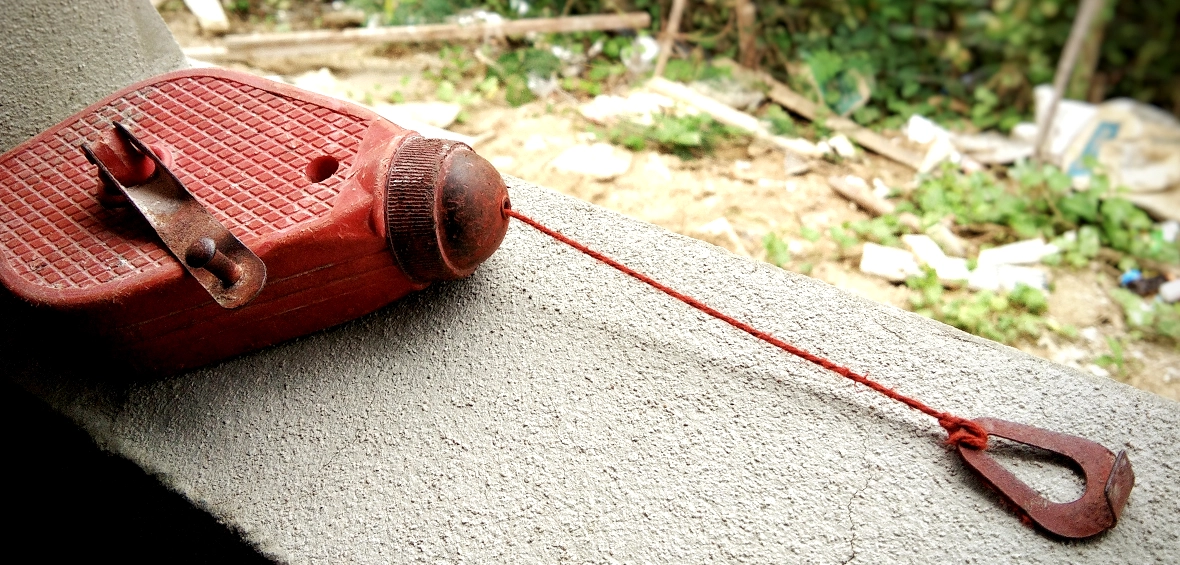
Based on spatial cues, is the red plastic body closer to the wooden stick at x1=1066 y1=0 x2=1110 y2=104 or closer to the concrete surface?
the concrete surface

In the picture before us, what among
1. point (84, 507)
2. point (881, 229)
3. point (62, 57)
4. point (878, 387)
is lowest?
point (84, 507)

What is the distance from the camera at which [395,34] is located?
3.01 metres

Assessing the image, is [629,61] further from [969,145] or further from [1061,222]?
[1061,222]

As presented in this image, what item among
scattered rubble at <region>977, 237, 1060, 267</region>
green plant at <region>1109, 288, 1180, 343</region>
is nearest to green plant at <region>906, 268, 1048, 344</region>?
scattered rubble at <region>977, 237, 1060, 267</region>

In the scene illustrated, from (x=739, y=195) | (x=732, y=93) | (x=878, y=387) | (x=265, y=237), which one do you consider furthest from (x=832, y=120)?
(x=265, y=237)

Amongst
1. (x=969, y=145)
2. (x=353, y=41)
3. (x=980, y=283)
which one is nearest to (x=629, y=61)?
(x=353, y=41)

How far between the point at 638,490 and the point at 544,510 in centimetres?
16

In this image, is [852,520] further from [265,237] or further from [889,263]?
[889,263]

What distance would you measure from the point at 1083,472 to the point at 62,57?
2142 millimetres

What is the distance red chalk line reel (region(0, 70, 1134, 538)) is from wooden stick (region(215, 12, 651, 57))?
71.7 inches

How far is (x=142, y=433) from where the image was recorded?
124 cm

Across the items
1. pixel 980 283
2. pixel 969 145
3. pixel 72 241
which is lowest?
pixel 980 283

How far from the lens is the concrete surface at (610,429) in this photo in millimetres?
1121

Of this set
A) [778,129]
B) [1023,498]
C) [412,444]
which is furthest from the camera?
[778,129]
